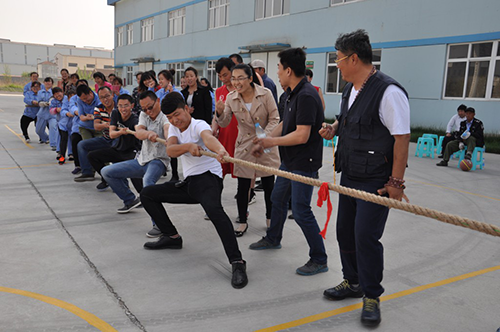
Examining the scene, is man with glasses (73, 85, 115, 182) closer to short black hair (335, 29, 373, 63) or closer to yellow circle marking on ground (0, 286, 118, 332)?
yellow circle marking on ground (0, 286, 118, 332)

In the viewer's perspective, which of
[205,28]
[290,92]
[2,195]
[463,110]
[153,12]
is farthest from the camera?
[153,12]

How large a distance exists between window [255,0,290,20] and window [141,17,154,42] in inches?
512

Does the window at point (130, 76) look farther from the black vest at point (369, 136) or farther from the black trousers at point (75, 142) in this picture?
the black vest at point (369, 136)

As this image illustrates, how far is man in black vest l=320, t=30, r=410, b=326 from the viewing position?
243cm

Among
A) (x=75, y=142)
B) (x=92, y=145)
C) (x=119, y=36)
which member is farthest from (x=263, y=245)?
(x=119, y=36)

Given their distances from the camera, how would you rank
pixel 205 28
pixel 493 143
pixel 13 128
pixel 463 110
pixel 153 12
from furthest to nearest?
pixel 153 12
pixel 205 28
pixel 13 128
pixel 493 143
pixel 463 110

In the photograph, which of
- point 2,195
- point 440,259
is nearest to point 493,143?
point 440,259

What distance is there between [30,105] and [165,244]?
8.90 metres

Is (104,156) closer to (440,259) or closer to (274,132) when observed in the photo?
(274,132)

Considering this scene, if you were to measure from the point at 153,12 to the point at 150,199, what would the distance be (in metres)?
29.4

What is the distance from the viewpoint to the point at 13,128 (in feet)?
46.0

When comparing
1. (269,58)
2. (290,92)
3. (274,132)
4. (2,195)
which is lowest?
(2,195)

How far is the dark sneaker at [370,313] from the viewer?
2658mm

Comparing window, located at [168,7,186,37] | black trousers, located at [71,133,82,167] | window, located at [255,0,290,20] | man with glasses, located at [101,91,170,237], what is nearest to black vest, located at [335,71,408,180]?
man with glasses, located at [101,91,170,237]
